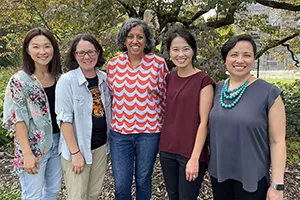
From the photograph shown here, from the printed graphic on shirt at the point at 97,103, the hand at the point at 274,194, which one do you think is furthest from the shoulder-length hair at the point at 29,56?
the hand at the point at 274,194

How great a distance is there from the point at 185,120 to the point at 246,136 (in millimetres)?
488

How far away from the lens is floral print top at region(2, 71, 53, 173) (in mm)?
2287

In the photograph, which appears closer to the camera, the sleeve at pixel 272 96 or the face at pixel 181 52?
the sleeve at pixel 272 96

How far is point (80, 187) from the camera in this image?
8.06 ft

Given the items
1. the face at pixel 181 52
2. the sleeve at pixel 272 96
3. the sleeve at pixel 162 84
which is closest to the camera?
the sleeve at pixel 272 96

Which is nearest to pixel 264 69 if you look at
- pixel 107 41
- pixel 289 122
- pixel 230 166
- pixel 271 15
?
pixel 271 15

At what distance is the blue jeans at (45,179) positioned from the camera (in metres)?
2.41

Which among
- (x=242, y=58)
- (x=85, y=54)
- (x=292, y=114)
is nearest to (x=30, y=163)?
(x=85, y=54)

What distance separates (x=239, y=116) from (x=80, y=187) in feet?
4.51

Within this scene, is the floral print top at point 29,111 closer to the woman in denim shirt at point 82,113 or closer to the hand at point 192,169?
the woman in denim shirt at point 82,113

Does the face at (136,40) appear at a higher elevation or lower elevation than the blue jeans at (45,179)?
higher

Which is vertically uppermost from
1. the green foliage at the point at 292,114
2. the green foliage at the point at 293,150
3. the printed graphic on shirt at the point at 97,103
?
the printed graphic on shirt at the point at 97,103

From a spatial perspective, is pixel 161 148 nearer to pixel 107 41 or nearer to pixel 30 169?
pixel 30 169

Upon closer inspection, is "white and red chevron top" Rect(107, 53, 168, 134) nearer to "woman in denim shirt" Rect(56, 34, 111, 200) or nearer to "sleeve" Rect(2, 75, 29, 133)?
"woman in denim shirt" Rect(56, 34, 111, 200)
